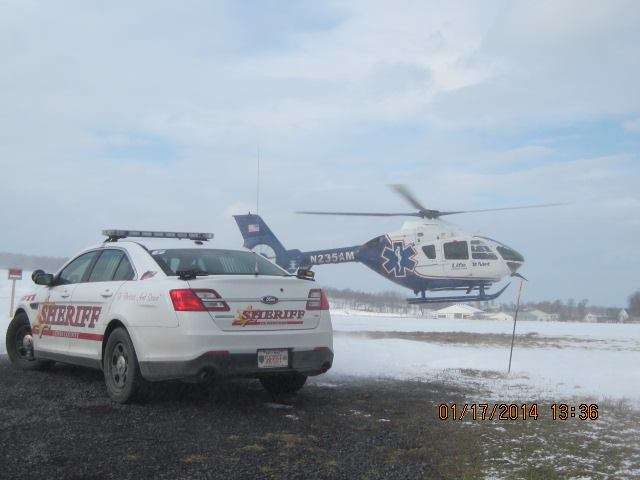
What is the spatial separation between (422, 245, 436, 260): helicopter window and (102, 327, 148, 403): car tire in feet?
74.0

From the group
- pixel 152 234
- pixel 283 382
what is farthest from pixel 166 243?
pixel 283 382

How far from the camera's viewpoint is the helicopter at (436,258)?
27.6 meters

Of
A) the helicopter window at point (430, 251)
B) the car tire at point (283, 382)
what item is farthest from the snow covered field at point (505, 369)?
the helicopter window at point (430, 251)

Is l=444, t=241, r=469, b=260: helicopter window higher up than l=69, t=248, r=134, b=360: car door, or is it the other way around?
l=444, t=241, r=469, b=260: helicopter window

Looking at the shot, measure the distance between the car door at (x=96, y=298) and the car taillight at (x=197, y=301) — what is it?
969 mm

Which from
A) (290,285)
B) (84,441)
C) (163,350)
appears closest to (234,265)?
(290,285)

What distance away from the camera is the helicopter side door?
90.9 feet

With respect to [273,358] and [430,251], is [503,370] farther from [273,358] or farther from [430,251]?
[430,251]

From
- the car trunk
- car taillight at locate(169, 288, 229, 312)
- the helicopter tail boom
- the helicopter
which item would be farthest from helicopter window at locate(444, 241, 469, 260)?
car taillight at locate(169, 288, 229, 312)

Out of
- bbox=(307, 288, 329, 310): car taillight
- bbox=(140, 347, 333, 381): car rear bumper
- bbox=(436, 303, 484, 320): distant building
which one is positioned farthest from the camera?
bbox=(436, 303, 484, 320): distant building

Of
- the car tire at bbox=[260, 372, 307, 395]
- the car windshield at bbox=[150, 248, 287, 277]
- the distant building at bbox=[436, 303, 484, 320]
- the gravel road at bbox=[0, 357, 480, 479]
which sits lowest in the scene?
the distant building at bbox=[436, 303, 484, 320]

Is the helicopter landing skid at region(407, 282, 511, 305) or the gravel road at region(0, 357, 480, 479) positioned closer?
the gravel road at region(0, 357, 480, 479)

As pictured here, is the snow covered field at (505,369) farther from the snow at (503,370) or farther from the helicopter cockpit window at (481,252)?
the helicopter cockpit window at (481,252)

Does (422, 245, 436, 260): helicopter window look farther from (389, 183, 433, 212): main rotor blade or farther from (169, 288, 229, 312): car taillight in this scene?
(169, 288, 229, 312): car taillight
